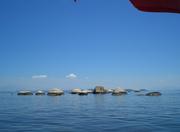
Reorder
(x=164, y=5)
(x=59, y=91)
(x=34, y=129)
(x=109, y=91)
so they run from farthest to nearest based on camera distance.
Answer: (x=109, y=91) < (x=59, y=91) < (x=34, y=129) < (x=164, y=5)

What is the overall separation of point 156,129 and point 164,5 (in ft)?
75.5

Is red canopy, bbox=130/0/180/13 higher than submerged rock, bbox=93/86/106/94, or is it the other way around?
submerged rock, bbox=93/86/106/94

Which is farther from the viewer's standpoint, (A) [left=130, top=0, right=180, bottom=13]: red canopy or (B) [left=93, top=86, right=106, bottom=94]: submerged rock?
(B) [left=93, top=86, right=106, bottom=94]: submerged rock

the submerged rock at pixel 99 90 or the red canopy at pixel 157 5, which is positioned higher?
the submerged rock at pixel 99 90

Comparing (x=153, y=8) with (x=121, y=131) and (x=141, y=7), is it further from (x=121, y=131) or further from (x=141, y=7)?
(x=121, y=131)

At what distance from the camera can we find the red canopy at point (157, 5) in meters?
3.22

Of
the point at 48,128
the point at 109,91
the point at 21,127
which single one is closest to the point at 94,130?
the point at 48,128

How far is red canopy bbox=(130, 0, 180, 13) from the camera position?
127 inches

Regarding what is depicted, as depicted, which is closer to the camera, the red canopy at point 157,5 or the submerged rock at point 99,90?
the red canopy at point 157,5

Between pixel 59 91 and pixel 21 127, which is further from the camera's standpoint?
pixel 59 91

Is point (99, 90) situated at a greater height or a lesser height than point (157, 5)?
greater

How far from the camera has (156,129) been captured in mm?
24828

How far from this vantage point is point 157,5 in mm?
3266

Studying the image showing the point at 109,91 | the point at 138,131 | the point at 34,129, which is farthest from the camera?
the point at 109,91
